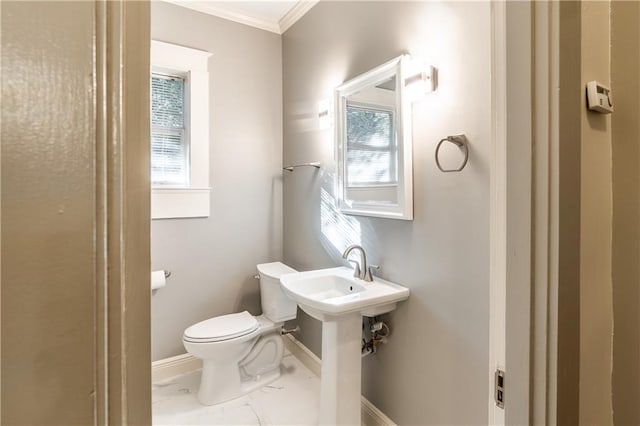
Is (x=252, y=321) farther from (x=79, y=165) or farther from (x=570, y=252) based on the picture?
(x=79, y=165)

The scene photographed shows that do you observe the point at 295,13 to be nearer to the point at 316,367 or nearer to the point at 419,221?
the point at 419,221

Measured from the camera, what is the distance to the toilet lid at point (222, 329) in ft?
6.37

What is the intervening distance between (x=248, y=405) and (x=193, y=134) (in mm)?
1812

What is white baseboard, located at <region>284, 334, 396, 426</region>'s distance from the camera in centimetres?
173

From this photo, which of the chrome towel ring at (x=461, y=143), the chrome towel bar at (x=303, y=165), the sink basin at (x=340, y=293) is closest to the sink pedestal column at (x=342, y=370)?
the sink basin at (x=340, y=293)

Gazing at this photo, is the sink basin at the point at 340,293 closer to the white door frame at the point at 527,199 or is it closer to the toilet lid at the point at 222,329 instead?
the toilet lid at the point at 222,329

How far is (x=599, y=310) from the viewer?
72cm

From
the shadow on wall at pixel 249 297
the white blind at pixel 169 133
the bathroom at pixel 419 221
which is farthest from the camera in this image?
the shadow on wall at pixel 249 297

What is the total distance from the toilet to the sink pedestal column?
661 mm

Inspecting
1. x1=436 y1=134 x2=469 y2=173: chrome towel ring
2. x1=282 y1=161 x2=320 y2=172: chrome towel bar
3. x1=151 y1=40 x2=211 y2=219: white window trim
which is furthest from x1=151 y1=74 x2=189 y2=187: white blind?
x1=436 y1=134 x2=469 y2=173: chrome towel ring

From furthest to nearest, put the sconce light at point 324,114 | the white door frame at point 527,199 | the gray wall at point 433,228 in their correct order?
the sconce light at point 324,114, the gray wall at point 433,228, the white door frame at point 527,199

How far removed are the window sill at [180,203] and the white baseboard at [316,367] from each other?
1.21 meters

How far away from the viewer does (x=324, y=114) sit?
2.11m

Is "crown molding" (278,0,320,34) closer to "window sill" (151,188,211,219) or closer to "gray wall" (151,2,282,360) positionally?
"gray wall" (151,2,282,360)
